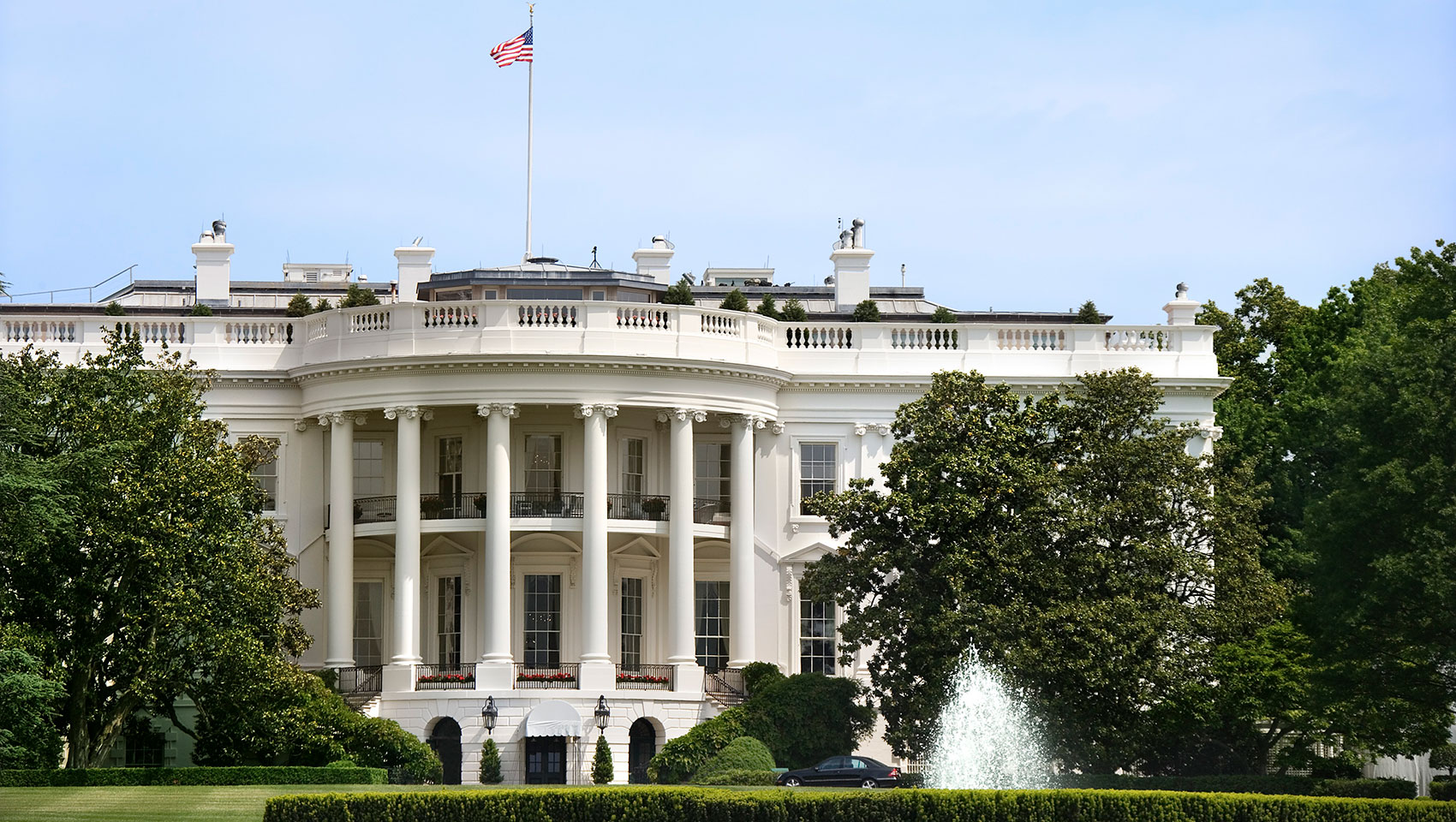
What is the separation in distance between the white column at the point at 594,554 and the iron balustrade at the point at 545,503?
163 centimetres

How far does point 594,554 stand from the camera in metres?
51.9

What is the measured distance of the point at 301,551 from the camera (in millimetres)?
54844

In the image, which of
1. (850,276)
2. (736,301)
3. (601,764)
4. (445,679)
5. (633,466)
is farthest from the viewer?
(850,276)

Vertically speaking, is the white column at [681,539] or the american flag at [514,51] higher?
the american flag at [514,51]

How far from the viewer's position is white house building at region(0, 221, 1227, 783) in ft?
170

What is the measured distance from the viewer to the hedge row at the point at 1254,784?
42188 mm

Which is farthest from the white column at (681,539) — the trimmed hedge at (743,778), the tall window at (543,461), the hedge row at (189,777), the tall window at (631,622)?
the hedge row at (189,777)

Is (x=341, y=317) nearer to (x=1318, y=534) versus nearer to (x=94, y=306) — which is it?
(x=94, y=306)

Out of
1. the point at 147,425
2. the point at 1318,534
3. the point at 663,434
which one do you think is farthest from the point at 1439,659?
the point at 147,425

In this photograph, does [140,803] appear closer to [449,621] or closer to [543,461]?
[449,621]

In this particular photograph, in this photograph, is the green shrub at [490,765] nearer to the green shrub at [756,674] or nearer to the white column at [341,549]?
the white column at [341,549]

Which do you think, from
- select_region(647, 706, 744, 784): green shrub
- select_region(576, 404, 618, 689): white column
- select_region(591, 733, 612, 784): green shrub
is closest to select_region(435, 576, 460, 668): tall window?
select_region(576, 404, 618, 689): white column

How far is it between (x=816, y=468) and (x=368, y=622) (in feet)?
40.6

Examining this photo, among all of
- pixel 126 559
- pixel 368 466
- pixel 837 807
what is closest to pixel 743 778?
pixel 837 807
